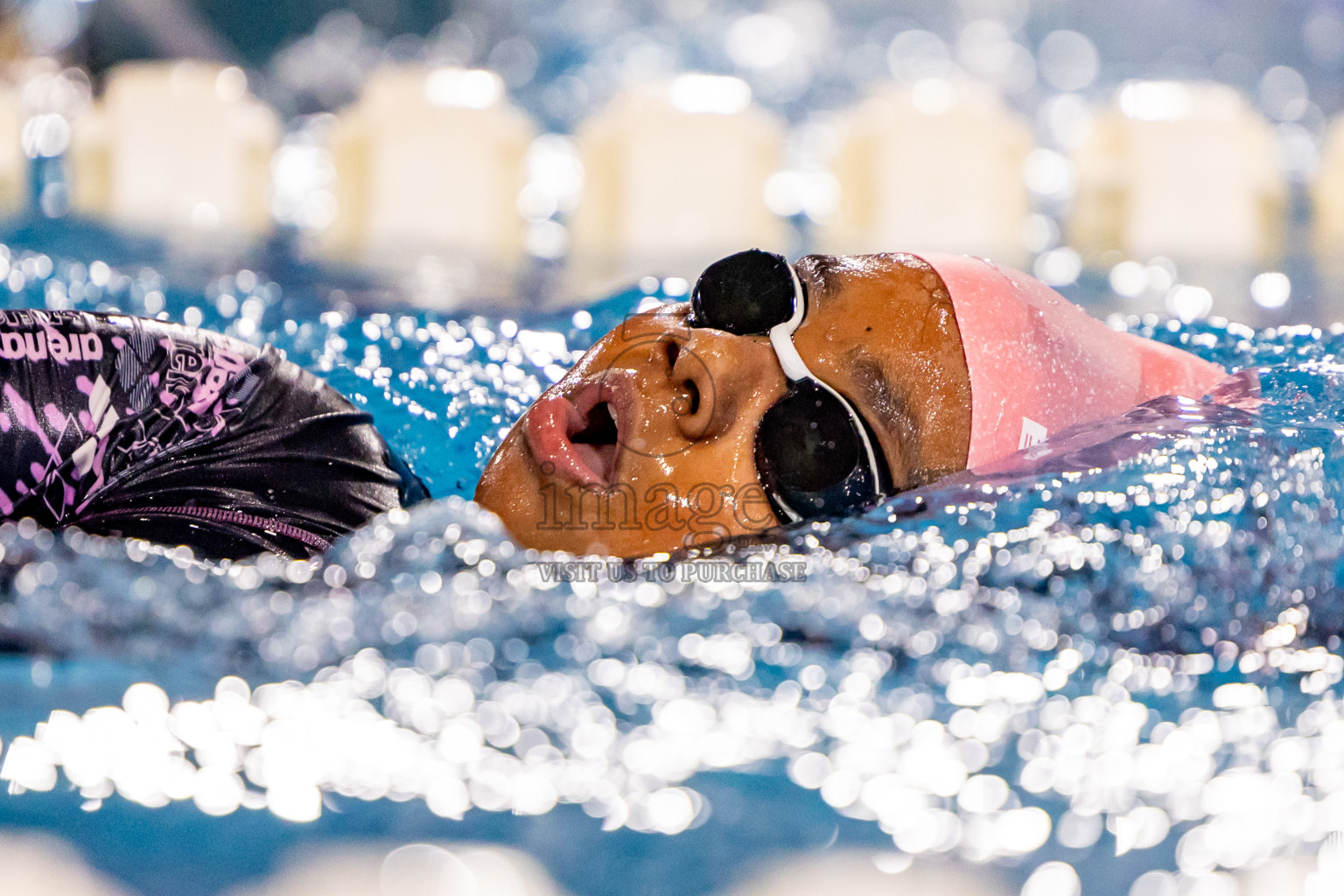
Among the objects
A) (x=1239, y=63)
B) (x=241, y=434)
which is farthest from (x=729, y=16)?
(x=241, y=434)

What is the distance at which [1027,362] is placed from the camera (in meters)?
1.12

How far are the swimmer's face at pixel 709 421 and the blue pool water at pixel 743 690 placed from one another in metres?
0.08

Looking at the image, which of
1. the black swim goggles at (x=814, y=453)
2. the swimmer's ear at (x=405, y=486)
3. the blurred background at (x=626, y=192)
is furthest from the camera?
the blurred background at (x=626, y=192)

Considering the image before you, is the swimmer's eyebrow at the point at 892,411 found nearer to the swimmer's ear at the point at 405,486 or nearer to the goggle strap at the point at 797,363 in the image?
the goggle strap at the point at 797,363

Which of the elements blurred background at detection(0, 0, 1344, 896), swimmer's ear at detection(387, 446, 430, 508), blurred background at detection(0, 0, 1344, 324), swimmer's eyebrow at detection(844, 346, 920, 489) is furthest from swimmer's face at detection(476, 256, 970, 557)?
blurred background at detection(0, 0, 1344, 324)

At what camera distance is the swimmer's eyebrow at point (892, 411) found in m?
1.10

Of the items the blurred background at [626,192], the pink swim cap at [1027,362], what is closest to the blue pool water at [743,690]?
the pink swim cap at [1027,362]

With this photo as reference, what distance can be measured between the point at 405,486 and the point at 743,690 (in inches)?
20.4

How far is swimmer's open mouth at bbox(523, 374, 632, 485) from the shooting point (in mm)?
1109

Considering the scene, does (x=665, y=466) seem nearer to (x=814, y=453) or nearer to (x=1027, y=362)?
(x=814, y=453)

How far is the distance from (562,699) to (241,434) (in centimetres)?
49

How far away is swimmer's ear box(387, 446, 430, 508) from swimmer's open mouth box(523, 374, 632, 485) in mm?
164

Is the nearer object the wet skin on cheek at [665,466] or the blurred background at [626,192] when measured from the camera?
the wet skin on cheek at [665,466]

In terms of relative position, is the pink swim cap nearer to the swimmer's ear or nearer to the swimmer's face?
the swimmer's face
